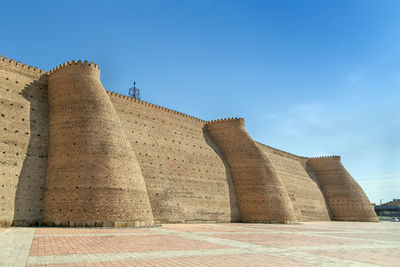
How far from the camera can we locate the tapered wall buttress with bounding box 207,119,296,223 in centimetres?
2692

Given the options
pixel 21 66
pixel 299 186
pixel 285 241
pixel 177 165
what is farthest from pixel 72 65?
pixel 299 186

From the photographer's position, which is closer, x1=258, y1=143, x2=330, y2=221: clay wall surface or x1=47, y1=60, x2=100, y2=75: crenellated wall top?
x1=47, y1=60, x2=100, y2=75: crenellated wall top

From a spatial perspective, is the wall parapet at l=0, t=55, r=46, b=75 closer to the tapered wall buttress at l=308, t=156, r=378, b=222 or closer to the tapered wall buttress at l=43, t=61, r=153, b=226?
the tapered wall buttress at l=43, t=61, r=153, b=226

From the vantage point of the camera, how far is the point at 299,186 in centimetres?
3856

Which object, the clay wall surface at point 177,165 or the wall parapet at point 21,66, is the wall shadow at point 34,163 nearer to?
the wall parapet at point 21,66

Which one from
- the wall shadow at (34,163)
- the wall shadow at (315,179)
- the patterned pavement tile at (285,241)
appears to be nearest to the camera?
the patterned pavement tile at (285,241)

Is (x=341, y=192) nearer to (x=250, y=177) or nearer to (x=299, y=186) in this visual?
(x=299, y=186)

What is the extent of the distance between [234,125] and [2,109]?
19356 millimetres

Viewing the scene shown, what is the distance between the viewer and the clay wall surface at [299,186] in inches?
1423

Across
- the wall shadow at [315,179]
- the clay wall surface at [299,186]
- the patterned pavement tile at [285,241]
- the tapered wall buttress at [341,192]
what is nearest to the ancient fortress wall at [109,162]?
the patterned pavement tile at [285,241]

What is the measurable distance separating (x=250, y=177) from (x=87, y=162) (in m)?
15.6

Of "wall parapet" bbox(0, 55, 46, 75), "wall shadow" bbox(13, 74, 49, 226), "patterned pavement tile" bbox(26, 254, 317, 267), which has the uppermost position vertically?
"wall parapet" bbox(0, 55, 46, 75)

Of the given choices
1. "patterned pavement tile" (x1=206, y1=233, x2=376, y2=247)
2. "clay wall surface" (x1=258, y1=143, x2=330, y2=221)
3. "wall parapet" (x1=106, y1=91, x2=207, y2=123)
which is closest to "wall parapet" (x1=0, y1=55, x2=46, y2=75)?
"wall parapet" (x1=106, y1=91, x2=207, y2=123)

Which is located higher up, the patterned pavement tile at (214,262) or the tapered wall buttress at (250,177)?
the tapered wall buttress at (250,177)
